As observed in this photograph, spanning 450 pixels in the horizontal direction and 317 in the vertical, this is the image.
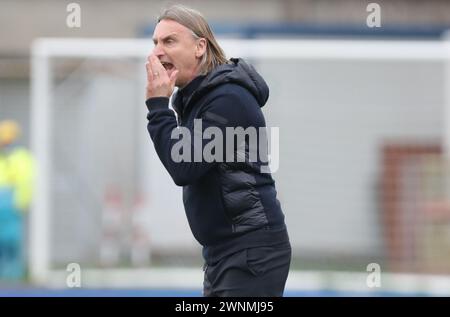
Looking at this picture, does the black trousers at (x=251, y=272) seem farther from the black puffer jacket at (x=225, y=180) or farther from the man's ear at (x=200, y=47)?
the man's ear at (x=200, y=47)

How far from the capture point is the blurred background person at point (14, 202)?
34.9ft

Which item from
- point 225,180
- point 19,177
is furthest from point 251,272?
point 19,177

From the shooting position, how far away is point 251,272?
138 inches

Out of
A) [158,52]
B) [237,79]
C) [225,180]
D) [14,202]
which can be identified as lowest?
[225,180]

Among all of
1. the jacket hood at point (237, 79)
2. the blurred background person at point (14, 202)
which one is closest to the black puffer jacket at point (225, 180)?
the jacket hood at point (237, 79)

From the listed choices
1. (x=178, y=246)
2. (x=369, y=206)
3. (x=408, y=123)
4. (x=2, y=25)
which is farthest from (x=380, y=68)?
(x=2, y=25)

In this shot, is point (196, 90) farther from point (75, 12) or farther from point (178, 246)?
point (178, 246)

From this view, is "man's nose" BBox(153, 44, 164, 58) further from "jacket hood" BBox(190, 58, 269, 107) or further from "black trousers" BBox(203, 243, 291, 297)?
"black trousers" BBox(203, 243, 291, 297)

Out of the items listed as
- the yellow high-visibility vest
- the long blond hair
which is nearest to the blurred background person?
the yellow high-visibility vest

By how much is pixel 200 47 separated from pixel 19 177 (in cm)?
735

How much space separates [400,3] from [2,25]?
607 centimetres

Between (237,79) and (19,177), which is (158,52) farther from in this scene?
(19,177)

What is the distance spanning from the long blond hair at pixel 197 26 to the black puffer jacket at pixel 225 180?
3.5 inches

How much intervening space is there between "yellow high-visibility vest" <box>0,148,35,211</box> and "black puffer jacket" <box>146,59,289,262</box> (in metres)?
7.24
